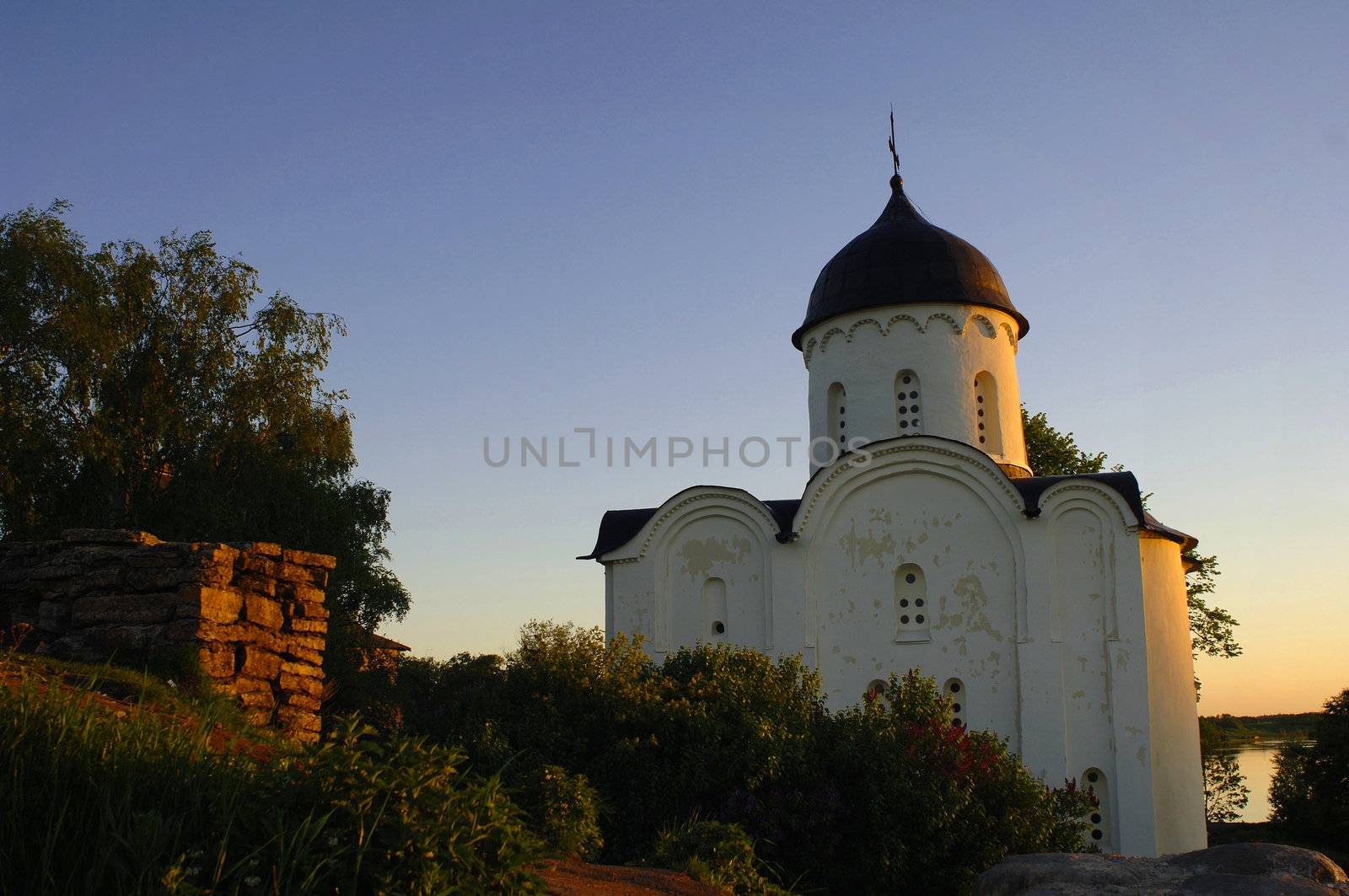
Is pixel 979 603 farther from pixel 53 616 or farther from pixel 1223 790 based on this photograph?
pixel 1223 790

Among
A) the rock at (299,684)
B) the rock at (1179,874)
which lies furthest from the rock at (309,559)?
the rock at (1179,874)

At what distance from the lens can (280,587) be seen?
25.5 ft

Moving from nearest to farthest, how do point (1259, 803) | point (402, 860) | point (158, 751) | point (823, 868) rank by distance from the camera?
point (402, 860) → point (158, 751) → point (823, 868) → point (1259, 803)

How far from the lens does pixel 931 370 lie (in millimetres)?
16844

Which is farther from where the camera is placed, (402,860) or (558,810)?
(558,810)

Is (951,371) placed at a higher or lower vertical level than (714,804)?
higher

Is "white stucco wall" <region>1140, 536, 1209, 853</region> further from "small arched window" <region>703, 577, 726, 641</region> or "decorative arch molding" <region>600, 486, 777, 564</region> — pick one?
"small arched window" <region>703, 577, 726, 641</region>

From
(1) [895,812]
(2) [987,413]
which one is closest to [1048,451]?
(2) [987,413]

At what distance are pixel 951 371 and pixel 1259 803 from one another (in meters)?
20.9

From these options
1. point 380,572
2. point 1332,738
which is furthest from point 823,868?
point 1332,738

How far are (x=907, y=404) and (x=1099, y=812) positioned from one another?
657 centimetres

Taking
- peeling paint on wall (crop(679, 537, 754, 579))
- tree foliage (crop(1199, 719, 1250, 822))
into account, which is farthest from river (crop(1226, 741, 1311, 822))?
peeling paint on wall (crop(679, 537, 754, 579))

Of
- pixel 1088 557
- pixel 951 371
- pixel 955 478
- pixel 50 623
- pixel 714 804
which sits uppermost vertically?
pixel 951 371

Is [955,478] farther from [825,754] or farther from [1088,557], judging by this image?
[825,754]
